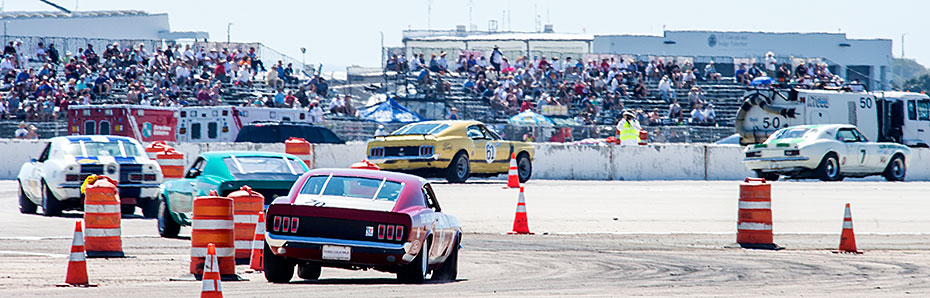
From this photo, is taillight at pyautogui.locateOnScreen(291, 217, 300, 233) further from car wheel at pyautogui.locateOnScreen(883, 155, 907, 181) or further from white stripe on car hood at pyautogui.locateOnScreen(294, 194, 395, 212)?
car wheel at pyautogui.locateOnScreen(883, 155, 907, 181)

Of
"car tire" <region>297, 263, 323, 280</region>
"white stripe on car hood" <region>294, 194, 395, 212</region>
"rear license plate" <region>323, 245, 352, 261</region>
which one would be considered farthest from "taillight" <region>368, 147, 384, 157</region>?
"rear license plate" <region>323, 245, 352, 261</region>

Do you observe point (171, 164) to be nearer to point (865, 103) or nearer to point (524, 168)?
point (524, 168)

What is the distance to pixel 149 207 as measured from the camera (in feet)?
64.7

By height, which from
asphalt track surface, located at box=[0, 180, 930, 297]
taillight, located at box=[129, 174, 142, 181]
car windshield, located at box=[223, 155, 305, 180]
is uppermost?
car windshield, located at box=[223, 155, 305, 180]

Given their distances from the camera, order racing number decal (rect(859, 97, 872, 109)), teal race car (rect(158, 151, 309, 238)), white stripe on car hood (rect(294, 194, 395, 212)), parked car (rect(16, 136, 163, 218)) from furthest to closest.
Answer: racing number decal (rect(859, 97, 872, 109)) → parked car (rect(16, 136, 163, 218)) → teal race car (rect(158, 151, 309, 238)) → white stripe on car hood (rect(294, 194, 395, 212))

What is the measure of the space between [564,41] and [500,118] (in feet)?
115

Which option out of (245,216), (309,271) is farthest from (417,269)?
(245,216)

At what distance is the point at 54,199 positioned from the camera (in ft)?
63.3

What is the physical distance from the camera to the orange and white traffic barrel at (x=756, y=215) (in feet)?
51.8

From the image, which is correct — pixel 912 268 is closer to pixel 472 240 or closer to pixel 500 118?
pixel 472 240

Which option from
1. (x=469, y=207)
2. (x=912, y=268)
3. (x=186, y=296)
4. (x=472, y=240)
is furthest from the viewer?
(x=469, y=207)

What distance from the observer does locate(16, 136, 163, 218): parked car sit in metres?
19.1

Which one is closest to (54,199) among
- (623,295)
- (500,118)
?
(623,295)

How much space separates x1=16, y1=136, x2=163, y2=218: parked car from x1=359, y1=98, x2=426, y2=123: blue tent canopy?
2041cm
